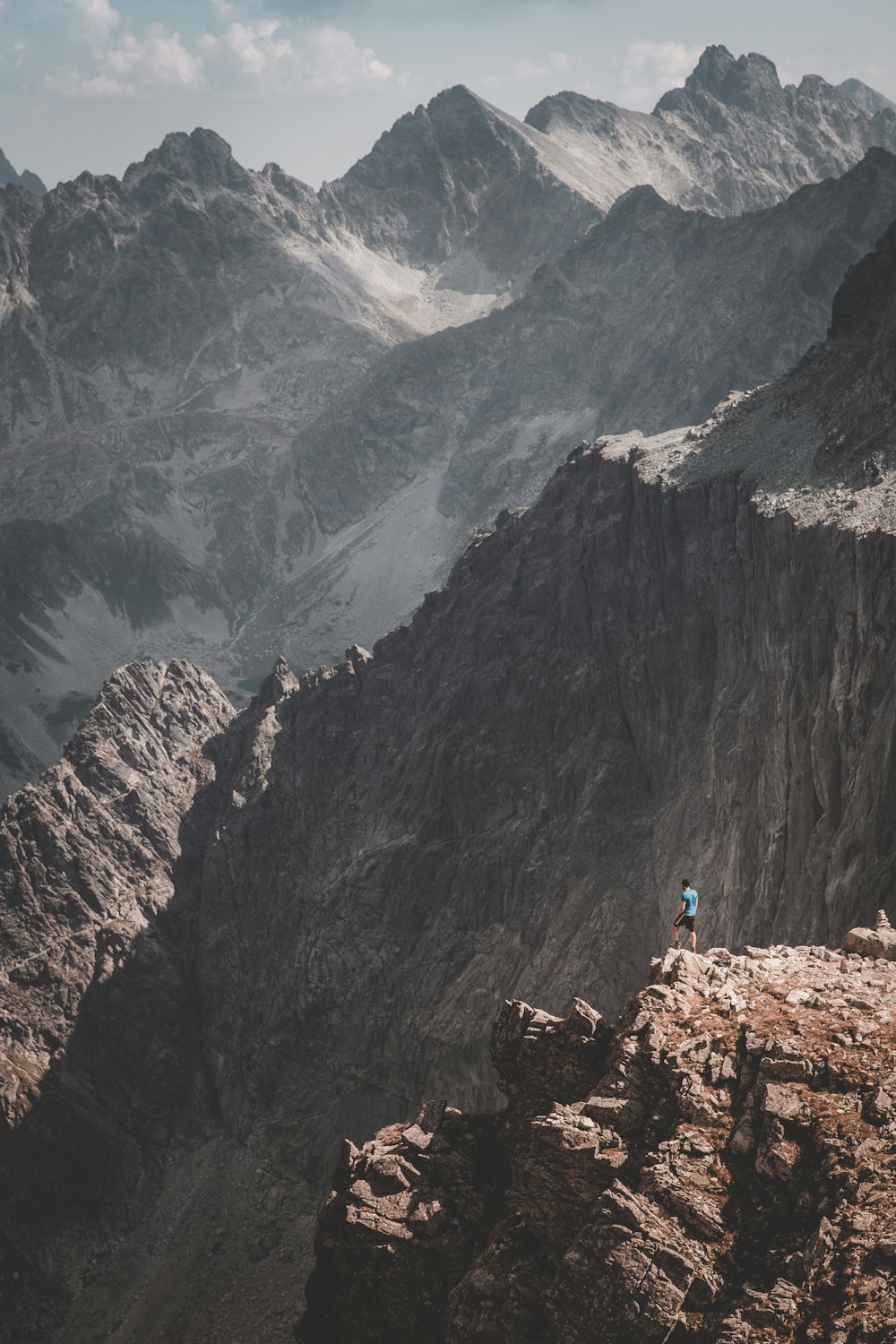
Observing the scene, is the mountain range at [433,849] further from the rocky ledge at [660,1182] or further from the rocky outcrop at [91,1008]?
the rocky ledge at [660,1182]

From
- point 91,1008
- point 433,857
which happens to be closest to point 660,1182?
point 433,857

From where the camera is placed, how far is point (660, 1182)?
873 inches

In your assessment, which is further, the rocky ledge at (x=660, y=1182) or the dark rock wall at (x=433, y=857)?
the dark rock wall at (x=433, y=857)

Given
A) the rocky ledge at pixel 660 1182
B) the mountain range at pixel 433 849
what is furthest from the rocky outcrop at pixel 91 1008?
the rocky ledge at pixel 660 1182

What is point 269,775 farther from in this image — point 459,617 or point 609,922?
point 609,922

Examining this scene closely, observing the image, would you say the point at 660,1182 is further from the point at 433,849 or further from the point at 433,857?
the point at 433,849

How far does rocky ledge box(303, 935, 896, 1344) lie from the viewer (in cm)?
2045

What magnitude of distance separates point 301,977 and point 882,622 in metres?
58.6

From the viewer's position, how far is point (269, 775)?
11081 cm

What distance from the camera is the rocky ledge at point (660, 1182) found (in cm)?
2045

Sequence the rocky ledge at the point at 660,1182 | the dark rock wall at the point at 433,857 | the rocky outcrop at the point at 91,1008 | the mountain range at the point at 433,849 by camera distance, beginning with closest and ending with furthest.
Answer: the rocky ledge at the point at 660,1182
the mountain range at the point at 433,849
the dark rock wall at the point at 433,857
the rocky outcrop at the point at 91,1008

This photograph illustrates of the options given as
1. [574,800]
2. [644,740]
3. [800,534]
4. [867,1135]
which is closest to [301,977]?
[574,800]

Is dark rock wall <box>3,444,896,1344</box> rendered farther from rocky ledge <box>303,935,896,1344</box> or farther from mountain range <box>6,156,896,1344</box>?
rocky ledge <box>303,935,896,1344</box>

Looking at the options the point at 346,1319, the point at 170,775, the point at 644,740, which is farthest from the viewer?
the point at 170,775
